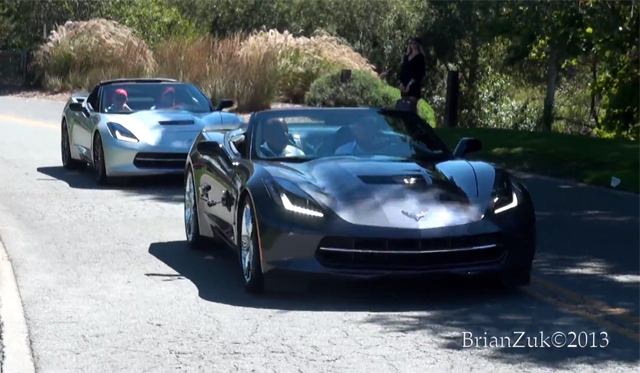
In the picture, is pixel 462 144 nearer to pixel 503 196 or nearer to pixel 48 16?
pixel 503 196

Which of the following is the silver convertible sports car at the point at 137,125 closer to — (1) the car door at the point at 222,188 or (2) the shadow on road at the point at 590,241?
(2) the shadow on road at the point at 590,241

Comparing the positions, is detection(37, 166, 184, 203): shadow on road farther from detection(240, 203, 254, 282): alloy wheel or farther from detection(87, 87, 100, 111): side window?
detection(240, 203, 254, 282): alloy wheel

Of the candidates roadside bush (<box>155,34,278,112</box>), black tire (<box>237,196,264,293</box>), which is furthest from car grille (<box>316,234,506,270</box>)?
roadside bush (<box>155,34,278,112</box>)

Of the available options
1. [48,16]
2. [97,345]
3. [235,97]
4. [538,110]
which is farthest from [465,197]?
[48,16]

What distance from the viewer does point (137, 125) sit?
14.7m

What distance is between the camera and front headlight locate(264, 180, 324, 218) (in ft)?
25.4

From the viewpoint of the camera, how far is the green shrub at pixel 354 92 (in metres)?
25.0

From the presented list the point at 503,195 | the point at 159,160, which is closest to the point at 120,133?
the point at 159,160

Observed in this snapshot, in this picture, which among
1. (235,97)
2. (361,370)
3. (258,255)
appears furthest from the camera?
(235,97)

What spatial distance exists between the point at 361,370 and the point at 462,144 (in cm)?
334

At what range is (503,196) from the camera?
800 centimetres

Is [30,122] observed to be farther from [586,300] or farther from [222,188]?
[586,300]

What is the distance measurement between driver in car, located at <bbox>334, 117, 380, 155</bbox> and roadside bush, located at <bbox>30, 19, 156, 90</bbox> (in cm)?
2372

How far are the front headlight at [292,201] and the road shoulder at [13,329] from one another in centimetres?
187
